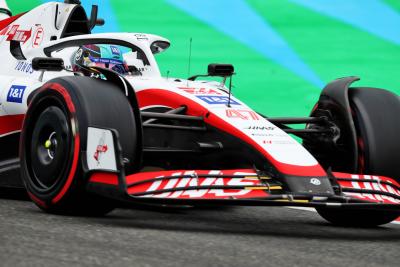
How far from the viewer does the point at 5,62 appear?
867 centimetres

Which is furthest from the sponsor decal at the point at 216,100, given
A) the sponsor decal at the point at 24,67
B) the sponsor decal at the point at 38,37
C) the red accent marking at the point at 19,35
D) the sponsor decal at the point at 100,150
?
the red accent marking at the point at 19,35

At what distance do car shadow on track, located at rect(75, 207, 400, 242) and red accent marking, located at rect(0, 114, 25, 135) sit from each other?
4.28 feet

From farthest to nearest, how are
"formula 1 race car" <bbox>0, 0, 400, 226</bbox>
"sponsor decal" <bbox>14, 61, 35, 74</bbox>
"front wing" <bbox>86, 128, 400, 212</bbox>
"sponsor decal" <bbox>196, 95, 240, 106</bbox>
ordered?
"sponsor decal" <bbox>14, 61, 35, 74</bbox>, "sponsor decal" <bbox>196, 95, 240, 106</bbox>, "formula 1 race car" <bbox>0, 0, 400, 226</bbox>, "front wing" <bbox>86, 128, 400, 212</bbox>

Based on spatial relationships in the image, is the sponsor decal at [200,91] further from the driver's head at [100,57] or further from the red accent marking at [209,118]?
the driver's head at [100,57]

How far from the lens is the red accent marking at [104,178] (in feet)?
19.7

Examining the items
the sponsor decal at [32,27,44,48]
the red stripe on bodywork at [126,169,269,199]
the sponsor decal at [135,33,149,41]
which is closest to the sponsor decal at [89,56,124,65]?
the sponsor decal at [135,33,149,41]

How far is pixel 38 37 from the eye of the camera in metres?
8.83

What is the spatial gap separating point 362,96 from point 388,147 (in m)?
0.51

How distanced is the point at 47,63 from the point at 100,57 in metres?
1.26

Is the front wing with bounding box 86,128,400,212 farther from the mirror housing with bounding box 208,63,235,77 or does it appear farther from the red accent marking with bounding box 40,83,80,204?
the mirror housing with bounding box 208,63,235,77

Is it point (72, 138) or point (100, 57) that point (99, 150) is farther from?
point (100, 57)

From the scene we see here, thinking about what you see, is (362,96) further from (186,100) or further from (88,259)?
(88,259)

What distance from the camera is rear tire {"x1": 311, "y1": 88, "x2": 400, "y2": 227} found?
22.6ft

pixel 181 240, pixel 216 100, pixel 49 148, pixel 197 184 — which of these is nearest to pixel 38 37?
pixel 49 148
